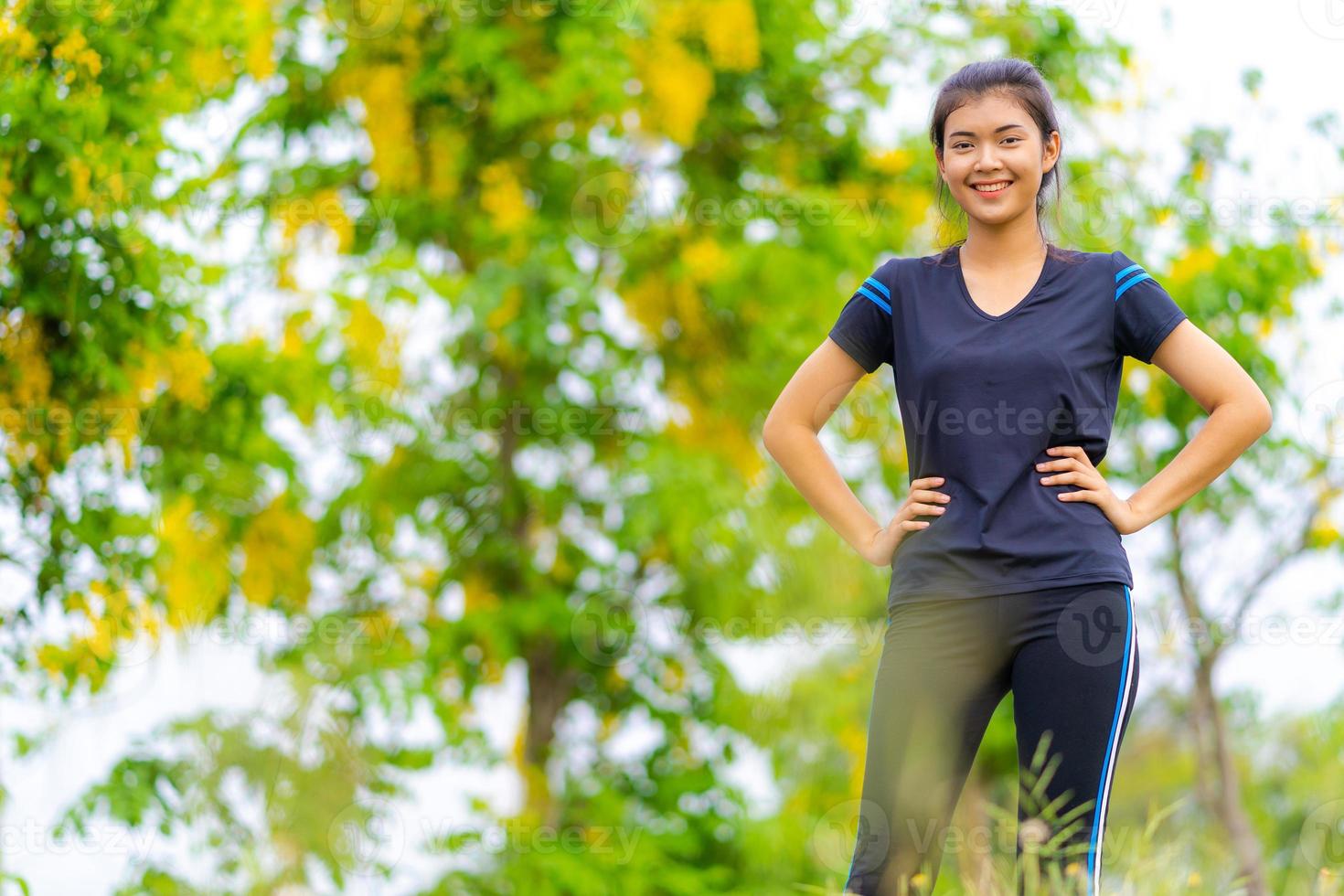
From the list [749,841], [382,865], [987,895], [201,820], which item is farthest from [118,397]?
[749,841]

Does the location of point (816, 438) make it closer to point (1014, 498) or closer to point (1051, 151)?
point (1014, 498)

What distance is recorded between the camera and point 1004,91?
253 centimetres

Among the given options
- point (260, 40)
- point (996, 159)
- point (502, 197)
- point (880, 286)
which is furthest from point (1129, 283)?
point (260, 40)

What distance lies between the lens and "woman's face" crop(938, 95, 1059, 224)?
2.50m

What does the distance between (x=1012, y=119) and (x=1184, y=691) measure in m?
11.3

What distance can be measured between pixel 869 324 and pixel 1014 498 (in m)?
0.42

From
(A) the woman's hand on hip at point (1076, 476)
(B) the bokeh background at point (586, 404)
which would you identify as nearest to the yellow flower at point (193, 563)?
(B) the bokeh background at point (586, 404)

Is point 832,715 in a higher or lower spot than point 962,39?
lower

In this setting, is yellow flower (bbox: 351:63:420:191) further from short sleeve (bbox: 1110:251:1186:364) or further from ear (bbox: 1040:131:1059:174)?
short sleeve (bbox: 1110:251:1186:364)

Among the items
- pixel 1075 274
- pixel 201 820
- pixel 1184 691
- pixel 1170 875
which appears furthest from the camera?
pixel 1184 691

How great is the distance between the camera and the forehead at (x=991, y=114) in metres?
2.51

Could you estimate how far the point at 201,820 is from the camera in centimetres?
741

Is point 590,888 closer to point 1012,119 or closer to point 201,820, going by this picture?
point 201,820

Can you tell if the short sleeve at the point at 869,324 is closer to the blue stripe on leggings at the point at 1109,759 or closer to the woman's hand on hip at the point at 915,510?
the woman's hand on hip at the point at 915,510
